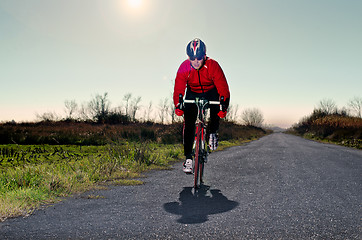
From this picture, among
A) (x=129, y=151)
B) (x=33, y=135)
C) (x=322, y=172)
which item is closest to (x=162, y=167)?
(x=129, y=151)

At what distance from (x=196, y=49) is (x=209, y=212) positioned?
2675 mm

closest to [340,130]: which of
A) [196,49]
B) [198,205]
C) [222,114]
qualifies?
[222,114]

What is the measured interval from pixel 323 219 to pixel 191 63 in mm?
3237

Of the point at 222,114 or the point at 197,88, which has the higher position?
the point at 197,88

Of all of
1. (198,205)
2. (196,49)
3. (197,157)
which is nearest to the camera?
(198,205)

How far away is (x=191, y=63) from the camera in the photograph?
5.55m

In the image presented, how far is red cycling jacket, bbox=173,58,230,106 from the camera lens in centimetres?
566

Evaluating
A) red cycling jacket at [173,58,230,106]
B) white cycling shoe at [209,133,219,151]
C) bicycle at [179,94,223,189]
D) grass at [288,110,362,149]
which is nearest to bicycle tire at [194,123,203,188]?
bicycle at [179,94,223,189]

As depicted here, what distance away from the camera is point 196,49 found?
525 centimetres

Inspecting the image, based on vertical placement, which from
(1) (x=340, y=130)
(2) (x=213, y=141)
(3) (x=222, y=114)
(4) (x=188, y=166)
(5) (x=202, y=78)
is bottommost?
(4) (x=188, y=166)

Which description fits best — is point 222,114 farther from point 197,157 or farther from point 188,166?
point 188,166

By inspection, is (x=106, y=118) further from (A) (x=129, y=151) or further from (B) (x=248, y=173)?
(B) (x=248, y=173)

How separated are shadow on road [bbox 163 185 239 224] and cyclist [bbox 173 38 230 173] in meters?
0.62

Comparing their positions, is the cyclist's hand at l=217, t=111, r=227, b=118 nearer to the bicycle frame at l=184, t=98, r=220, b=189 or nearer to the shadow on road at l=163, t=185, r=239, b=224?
the bicycle frame at l=184, t=98, r=220, b=189
